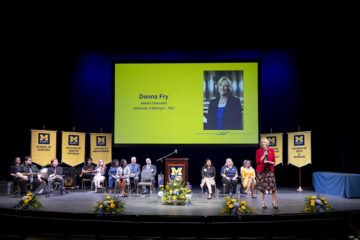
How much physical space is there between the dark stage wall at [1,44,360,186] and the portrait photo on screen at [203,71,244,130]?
35.4 inches

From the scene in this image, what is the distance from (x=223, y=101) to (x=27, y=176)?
6.13 metres

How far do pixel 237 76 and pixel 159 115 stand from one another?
2.84 m

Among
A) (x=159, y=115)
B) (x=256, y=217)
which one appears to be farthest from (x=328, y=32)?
(x=256, y=217)

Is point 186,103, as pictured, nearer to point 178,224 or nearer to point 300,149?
point 300,149

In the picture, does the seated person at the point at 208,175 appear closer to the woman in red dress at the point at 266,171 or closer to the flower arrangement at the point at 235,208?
the woman in red dress at the point at 266,171

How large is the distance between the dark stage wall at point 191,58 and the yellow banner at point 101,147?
80cm

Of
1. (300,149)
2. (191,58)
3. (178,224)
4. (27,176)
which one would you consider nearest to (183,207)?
(178,224)

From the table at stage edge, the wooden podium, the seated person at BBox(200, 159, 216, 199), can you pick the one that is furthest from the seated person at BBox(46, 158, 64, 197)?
the table at stage edge

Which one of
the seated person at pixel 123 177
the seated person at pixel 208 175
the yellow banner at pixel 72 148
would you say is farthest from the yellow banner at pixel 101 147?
the seated person at pixel 208 175

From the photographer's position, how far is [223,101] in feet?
33.3

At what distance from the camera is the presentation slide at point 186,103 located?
10.1 metres

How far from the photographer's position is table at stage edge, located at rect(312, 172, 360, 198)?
7.82m

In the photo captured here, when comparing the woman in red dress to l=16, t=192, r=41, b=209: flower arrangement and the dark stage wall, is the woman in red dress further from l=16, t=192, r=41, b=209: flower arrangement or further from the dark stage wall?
the dark stage wall

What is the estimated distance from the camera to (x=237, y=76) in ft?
33.6
